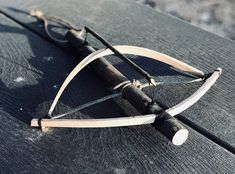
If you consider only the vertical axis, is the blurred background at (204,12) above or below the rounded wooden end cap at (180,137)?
below

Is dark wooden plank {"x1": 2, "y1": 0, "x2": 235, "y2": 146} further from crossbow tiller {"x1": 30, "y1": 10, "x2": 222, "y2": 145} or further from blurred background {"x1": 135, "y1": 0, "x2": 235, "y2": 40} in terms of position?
blurred background {"x1": 135, "y1": 0, "x2": 235, "y2": 40}

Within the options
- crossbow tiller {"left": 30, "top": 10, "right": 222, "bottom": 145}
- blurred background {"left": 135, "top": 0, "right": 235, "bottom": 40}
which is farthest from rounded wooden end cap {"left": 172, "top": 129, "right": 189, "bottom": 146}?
blurred background {"left": 135, "top": 0, "right": 235, "bottom": 40}

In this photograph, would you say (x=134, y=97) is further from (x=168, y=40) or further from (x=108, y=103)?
(x=168, y=40)

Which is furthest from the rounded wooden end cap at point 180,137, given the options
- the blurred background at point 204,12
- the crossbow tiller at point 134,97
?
the blurred background at point 204,12

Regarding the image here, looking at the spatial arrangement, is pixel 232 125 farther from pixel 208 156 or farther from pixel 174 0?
pixel 174 0

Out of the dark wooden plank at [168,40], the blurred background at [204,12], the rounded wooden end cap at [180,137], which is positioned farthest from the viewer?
the blurred background at [204,12]

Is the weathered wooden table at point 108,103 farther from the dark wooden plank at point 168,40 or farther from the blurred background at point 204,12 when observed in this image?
the blurred background at point 204,12
